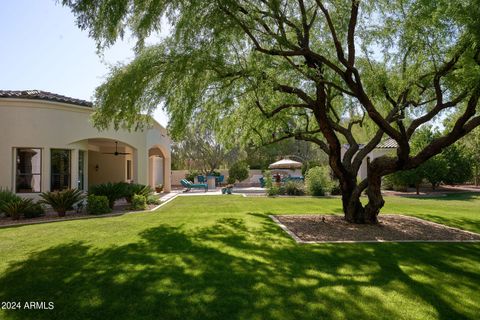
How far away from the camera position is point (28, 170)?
48.2ft

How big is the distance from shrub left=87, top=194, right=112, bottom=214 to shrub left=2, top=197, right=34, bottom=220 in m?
2.08

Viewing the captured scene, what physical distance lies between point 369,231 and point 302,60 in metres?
5.84

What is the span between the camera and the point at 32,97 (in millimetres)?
14320

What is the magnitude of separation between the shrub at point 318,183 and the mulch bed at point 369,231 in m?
10.2

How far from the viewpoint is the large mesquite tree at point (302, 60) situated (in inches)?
322

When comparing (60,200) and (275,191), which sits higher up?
(60,200)

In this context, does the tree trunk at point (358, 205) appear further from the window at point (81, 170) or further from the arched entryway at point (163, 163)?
the arched entryway at point (163, 163)

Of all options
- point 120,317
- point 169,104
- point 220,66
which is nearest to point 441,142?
point 220,66

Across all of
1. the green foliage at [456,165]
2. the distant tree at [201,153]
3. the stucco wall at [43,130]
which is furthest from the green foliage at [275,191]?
the distant tree at [201,153]

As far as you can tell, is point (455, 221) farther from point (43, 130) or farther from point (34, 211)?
point (43, 130)

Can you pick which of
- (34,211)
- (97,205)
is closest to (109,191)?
(97,205)

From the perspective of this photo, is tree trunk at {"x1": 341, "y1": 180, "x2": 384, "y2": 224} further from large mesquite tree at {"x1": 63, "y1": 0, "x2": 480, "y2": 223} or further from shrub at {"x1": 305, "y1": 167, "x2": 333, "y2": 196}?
shrub at {"x1": 305, "y1": 167, "x2": 333, "y2": 196}

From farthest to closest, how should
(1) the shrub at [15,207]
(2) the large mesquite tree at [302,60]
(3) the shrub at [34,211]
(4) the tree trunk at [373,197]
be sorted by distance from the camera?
(3) the shrub at [34,211] < (1) the shrub at [15,207] < (4) the tree trunk at [373,197] < (2) the large mesquite tree at [302,60]

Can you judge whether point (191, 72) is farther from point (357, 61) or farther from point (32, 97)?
point (32, 97)
